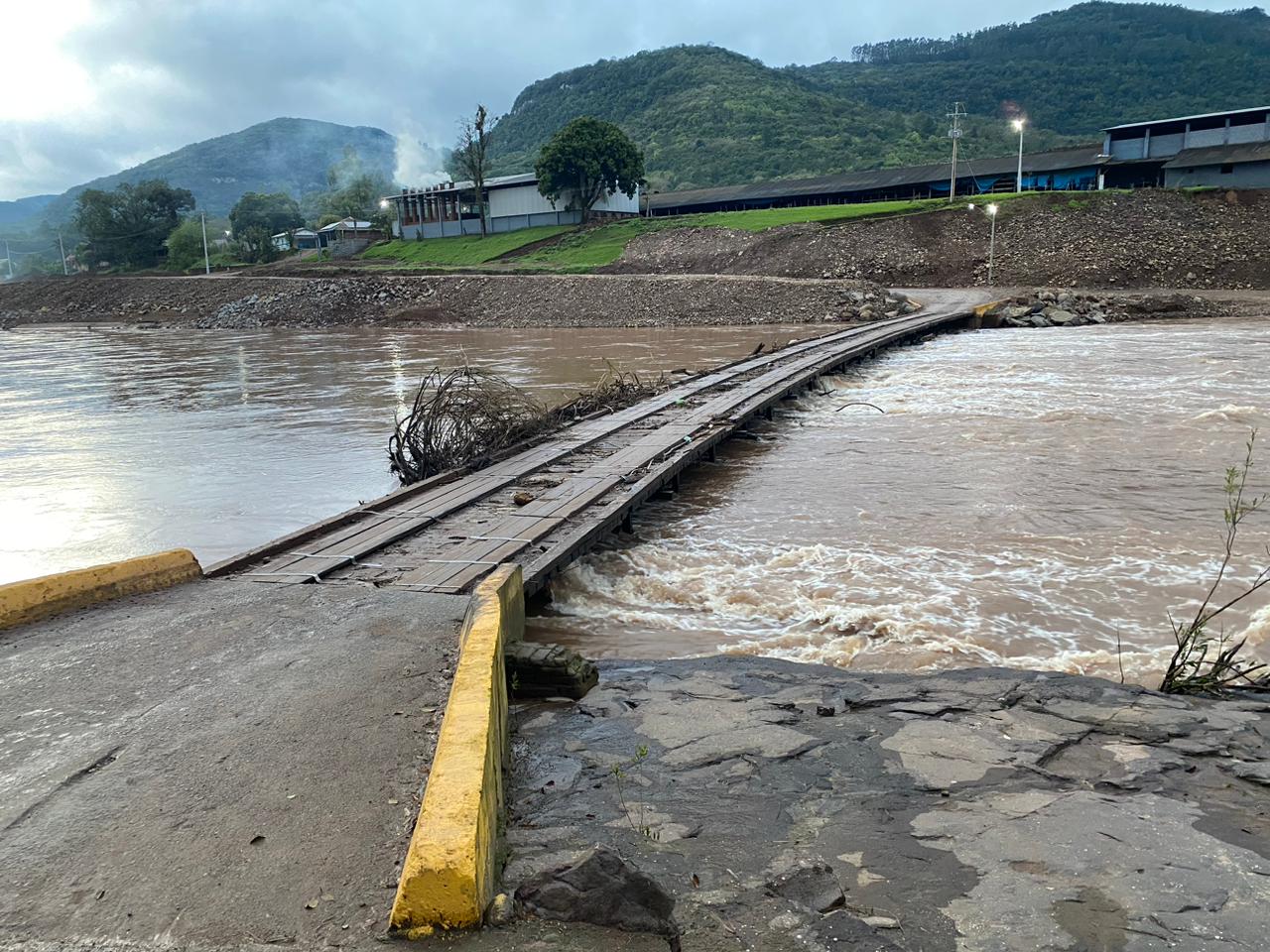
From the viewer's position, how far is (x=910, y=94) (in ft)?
382

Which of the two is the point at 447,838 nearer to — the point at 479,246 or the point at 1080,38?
the point at 479,246

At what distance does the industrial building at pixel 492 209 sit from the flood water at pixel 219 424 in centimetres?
2763

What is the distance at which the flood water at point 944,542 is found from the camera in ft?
19.4

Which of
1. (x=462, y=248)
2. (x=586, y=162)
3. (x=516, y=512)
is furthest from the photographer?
(x=462, y=248)

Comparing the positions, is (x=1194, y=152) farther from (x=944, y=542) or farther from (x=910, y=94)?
(x=910, y=94)

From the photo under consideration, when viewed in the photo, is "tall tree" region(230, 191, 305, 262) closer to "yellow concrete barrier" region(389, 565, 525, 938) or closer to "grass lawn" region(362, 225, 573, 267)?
"grass lawn" region(362, 225, 573, 267)

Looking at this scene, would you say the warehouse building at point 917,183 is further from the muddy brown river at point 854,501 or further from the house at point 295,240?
the house at point 295,240

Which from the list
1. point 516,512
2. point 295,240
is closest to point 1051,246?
point 516,512

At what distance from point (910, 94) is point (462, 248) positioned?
81.4 meters

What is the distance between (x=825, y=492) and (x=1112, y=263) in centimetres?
3284

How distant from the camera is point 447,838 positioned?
2508mm

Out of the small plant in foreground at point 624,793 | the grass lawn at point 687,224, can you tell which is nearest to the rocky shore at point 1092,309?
the grass lawn at point 687,224

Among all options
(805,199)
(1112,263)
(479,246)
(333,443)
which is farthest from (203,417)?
(805,199)

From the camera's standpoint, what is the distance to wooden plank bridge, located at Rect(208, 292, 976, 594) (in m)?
6.07
